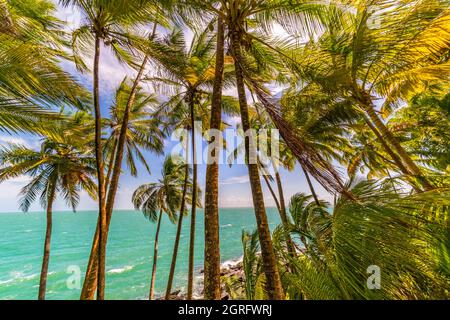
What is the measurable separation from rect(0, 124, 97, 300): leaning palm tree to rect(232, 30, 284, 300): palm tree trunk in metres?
7.86

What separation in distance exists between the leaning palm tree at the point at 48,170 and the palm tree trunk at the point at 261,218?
786 centimetres

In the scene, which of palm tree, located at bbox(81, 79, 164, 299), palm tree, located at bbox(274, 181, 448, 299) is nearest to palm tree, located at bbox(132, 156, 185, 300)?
palm tree, located at bbox(81, 79, 164, 299)

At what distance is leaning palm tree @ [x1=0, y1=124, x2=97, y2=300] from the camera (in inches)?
364

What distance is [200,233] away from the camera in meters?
62.7

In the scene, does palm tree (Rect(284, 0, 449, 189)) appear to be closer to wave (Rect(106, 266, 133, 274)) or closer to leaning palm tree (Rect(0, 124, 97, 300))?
leaning palm tree (Rect(0, 124, 97, 300))

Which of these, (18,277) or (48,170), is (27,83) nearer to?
(48,170)

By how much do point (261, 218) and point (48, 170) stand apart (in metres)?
10.5

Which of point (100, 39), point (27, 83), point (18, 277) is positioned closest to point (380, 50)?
point (27, 83)

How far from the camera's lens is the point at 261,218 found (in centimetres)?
371

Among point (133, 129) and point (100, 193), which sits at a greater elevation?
point (133, 129)

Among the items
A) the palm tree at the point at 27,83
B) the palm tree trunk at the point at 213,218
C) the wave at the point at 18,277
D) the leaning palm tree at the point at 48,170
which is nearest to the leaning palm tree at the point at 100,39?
the palm tree at the point at 27,83

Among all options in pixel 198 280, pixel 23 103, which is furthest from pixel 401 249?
pixel 198 280

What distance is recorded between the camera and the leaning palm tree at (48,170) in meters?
9.23
